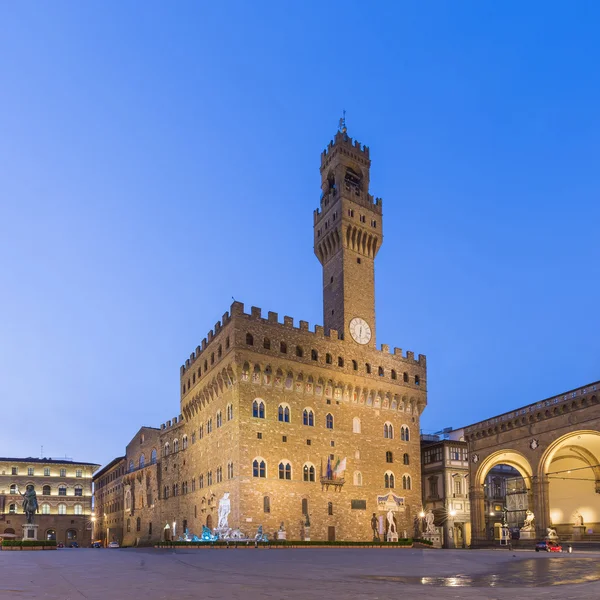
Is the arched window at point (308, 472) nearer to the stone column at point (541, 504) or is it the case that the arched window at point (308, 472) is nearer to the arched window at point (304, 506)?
the arched window at point (304, 506)

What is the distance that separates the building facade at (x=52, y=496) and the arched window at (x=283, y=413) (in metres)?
59.2

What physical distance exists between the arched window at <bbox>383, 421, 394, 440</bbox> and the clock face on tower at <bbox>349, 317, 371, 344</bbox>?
8016mm

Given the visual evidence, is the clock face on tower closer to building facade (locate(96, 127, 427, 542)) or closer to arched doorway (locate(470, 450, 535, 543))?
building facade (locate(96, 127, 427, 542))

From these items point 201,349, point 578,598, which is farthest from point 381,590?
point 201,349

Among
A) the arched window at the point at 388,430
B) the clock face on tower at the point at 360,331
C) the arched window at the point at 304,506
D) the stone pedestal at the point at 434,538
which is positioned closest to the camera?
the arched window at the point at 304,506

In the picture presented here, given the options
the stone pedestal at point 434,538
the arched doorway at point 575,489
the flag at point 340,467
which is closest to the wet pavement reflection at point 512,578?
the arched doorway at point 575,489

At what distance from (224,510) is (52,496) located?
59.9m

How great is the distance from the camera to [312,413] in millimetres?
55188

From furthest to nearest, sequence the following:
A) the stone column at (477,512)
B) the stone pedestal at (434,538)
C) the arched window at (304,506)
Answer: the stone pedestal at (434,538) < the stone column at (477,512) < the arched window at (304,506)

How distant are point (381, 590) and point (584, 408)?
34.2 meters

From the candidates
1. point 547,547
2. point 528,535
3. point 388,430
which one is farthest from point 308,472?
point 547,547

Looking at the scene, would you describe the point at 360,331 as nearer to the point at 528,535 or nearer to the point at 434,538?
the point at 434,538

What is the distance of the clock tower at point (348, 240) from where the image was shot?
200 ft

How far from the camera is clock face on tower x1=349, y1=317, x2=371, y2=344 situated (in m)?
59.9
